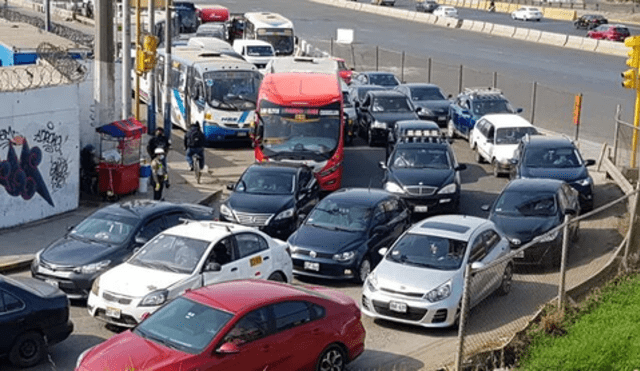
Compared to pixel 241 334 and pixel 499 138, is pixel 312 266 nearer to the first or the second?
pixel 241 334

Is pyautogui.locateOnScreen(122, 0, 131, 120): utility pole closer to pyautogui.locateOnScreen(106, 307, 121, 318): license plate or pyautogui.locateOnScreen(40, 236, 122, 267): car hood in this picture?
pyautogui.locateOnScreen(40, 236, 122, 267): car hood

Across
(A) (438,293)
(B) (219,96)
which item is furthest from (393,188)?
(B) (219,96)

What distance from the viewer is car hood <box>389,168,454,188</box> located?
2591cm

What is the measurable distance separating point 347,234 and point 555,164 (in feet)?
27.8

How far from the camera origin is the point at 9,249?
21.9 metres

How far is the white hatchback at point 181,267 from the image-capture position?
643 inches

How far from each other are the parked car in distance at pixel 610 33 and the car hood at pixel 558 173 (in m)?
46.9

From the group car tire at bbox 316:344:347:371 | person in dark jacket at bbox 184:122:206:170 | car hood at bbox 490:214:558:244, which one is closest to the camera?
car tire at bbox 316:344:347:371

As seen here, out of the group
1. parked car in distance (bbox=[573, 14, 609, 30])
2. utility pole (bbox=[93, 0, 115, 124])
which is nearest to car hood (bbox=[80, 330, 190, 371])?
utility pole (bbox=[93, 0, 115, 124])

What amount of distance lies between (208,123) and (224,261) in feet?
56.5

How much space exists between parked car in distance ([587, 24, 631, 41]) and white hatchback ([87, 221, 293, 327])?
5695cm

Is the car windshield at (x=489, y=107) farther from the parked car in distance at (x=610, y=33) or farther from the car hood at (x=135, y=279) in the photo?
the parked car in distance at (x=610, y=33)

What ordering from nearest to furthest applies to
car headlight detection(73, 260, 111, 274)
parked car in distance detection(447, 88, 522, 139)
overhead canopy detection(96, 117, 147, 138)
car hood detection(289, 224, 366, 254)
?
car headlight detection(73, 260, 111, 274) < car hood detection(289, 224, 366, 254) < overhead canopy detection(96, 117, 147, 138) < parked car in distance detection(447, 88, 522, 139)

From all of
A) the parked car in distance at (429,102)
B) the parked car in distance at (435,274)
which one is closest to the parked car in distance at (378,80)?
the parked car in distance at (429,102)
